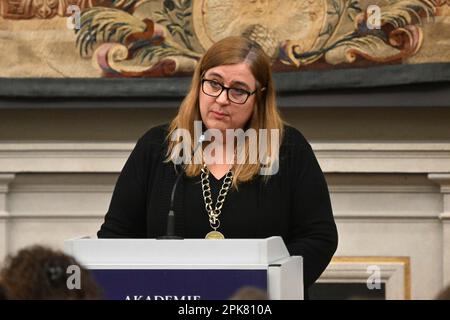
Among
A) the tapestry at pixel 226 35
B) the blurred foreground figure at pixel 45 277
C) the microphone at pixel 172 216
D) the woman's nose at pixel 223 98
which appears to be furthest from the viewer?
the tapestry at pixel 226 35

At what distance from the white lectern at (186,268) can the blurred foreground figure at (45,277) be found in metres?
0.52

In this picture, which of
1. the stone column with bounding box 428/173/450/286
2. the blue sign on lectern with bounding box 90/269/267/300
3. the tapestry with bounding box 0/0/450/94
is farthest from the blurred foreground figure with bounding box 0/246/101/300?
the stone column with bounding box 428/173/450/286

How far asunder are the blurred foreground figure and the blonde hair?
1.24m

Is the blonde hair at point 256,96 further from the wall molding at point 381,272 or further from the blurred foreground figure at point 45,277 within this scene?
the wall molding at point 381,272

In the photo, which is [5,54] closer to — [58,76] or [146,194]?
[58,76]

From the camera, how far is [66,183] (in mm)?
4918

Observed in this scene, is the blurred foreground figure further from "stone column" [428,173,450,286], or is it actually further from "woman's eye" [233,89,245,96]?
"stone column" [428,173,450,286]

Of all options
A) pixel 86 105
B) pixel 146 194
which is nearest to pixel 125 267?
pixel 146 194

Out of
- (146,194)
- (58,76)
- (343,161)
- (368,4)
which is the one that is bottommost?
(146,194)

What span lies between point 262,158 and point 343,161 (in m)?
1.82

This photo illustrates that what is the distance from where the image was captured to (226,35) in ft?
15.6

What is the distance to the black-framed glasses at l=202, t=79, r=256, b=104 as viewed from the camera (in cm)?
297

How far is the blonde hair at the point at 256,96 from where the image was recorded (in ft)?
9.77

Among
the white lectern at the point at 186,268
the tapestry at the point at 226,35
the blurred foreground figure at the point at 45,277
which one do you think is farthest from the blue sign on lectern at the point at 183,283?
the tapestry at the point at 226,35
